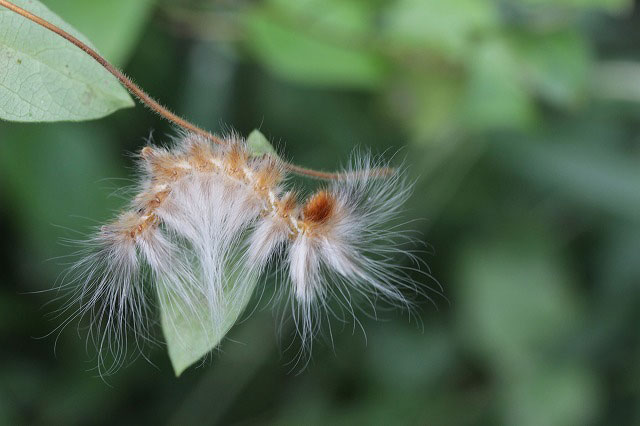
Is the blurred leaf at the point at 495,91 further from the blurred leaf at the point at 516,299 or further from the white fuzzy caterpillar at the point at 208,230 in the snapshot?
the white fuzzy caterpillar at the point at 208,230

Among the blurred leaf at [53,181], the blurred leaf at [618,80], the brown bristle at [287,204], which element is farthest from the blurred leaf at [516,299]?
the brown bristle at [287,204]

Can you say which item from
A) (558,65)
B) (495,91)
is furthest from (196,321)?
(558,65)

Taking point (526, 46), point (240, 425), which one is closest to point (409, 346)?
point (240, 425)

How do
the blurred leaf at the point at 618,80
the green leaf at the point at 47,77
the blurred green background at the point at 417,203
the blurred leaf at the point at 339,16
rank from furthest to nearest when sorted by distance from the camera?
the blurred leaf at the point at 618,80 → the blurred green background at the point at 417,203 → the blurred leaf at the point at 339,16 → the green leaf at the point at 47,77

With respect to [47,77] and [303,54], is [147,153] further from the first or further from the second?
[303,54]

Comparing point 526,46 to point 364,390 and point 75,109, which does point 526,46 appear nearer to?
point 364,390

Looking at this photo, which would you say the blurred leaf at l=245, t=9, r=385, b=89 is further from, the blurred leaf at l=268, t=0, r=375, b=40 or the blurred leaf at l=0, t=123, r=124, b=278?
the blurred leaf at l=0, t=123, r=124, b=278

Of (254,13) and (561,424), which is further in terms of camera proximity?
(561,424)
